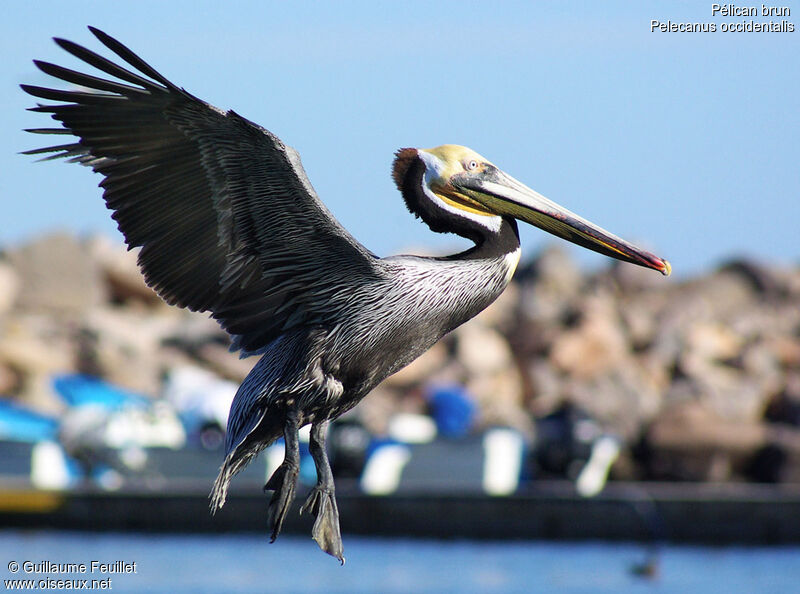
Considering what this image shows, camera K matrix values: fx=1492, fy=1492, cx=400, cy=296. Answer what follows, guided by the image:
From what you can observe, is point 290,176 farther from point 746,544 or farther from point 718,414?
point 718,414

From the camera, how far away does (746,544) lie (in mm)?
17781

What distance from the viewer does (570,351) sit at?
1100 inches

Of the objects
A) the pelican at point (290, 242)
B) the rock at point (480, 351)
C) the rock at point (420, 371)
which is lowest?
the rock at point (420, 371)

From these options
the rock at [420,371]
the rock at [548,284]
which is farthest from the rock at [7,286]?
the rock at [548,284]

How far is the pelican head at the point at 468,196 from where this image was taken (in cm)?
635

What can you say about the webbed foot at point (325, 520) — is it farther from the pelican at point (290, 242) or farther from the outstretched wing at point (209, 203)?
the outstretched wing at point (209, 203)

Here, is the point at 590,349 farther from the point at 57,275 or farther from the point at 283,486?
the point at 283,486

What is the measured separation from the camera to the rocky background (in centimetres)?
2355

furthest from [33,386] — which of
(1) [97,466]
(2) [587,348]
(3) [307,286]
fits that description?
(3) [307,286]

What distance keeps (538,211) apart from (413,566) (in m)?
12.3

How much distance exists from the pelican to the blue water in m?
11.0

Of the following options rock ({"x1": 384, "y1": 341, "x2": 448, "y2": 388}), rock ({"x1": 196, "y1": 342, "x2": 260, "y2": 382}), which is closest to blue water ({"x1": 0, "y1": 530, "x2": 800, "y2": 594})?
rock ({"x1": 196, "y1": 342, "x2": 260, "y2": 382})

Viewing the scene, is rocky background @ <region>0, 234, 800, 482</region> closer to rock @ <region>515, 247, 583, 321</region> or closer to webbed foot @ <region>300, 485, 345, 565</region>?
rock @ <region>515, 247, 583, 321</region>

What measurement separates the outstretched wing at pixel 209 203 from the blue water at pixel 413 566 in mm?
11013
